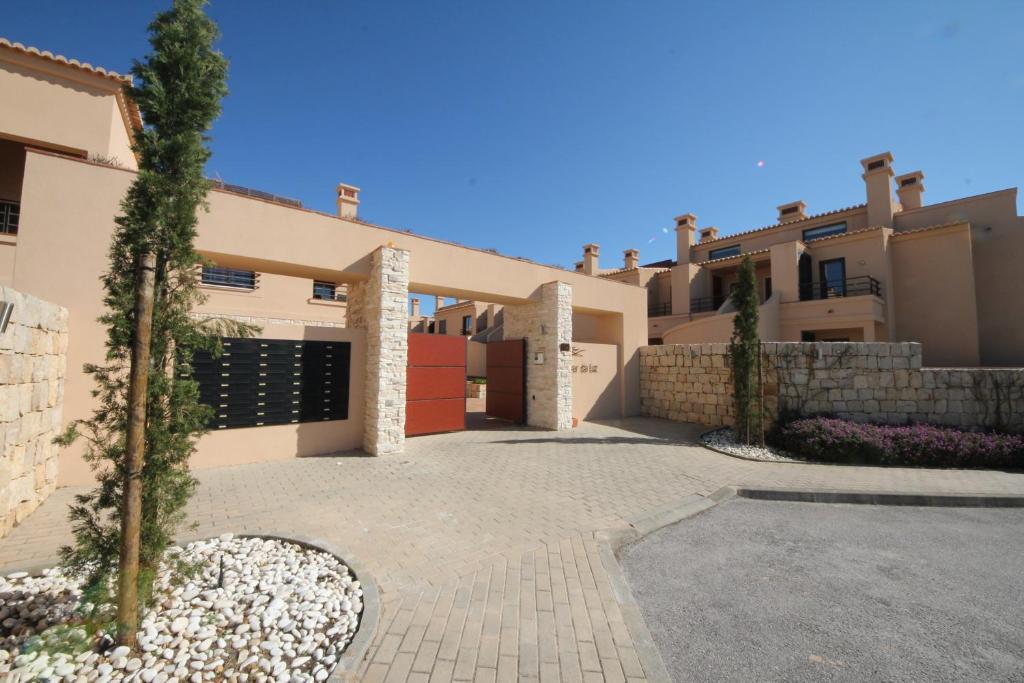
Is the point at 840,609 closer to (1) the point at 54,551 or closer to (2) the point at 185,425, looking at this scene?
(2) the point at 185,425

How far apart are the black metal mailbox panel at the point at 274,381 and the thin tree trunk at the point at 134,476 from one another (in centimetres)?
509

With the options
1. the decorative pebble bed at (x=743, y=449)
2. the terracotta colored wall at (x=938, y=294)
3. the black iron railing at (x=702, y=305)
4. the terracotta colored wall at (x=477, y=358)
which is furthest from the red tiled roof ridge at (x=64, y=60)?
the terracotta colored wall at (x=938, y=294)

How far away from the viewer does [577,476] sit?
730 centimetres

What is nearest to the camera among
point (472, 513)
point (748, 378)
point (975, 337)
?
point (472, 513)

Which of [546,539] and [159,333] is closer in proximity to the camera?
[159,333]

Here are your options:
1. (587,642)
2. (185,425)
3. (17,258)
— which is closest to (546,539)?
(587,642)

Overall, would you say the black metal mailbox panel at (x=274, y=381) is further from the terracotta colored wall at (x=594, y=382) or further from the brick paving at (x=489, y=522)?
the terracotta colored wall at (x=594, y=382)

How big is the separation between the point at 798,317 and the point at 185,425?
862 inches

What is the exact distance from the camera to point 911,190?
2038cm

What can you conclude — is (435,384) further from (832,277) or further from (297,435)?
(832,277)

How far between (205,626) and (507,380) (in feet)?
35.5

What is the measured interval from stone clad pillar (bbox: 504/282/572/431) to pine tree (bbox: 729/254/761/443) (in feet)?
14.6

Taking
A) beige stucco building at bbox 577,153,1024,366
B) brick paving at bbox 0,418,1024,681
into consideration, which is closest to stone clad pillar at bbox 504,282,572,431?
brick paving at bbox 0,418,1024,681

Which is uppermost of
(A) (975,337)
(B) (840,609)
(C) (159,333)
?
(A) (975,337)
